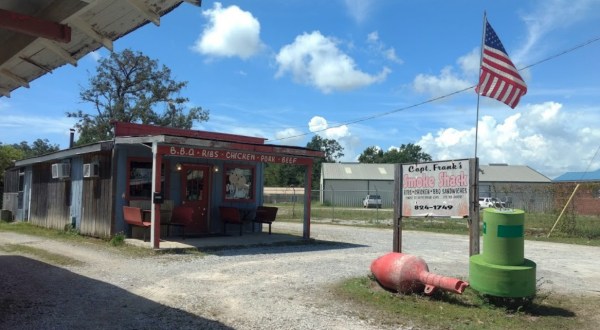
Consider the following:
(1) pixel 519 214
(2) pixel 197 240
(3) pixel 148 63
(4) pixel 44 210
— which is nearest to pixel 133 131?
(2) pixel 197 240

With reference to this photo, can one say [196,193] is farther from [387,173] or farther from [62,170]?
[387,173]

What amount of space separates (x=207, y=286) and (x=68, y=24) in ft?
16.1

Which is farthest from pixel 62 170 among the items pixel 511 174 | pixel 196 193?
pixel 511 174

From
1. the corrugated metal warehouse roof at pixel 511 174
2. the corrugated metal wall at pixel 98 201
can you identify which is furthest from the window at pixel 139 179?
the corrugated metal warehouse roof at pixel 511 174

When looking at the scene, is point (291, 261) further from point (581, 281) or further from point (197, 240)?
point (581, 281)

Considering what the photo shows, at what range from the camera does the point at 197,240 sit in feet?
46.7

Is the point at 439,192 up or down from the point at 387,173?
down

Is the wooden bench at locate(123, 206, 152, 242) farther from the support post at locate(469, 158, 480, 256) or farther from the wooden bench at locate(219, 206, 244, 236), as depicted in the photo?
the support post at locate(469, 158, 480, 256)

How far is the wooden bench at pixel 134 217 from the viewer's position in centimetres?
1336

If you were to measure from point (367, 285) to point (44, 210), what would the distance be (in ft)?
50.0

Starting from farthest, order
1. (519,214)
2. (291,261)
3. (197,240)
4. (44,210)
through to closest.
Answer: (44,210)
(197,240)
(291,261)
(519,214)

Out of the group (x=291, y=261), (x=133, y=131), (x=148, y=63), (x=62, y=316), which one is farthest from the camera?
(x=148, y=63)

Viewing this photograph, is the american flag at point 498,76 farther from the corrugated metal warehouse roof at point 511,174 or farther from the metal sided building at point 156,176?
the corrugated metal warehouse roof at point 511,174

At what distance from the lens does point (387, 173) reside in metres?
64.1
